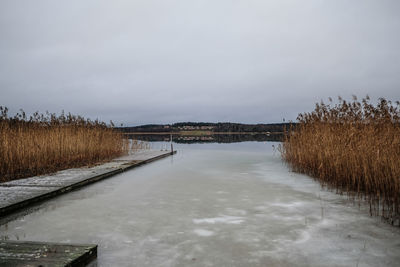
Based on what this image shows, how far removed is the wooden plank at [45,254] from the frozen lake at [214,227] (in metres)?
0.18

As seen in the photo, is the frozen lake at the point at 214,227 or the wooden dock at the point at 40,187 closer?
the frozen lake at the point at 214,227

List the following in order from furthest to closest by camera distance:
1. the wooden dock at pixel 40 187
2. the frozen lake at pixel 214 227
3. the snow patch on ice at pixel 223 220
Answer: the wooden dock at pixel 40 187 → the snow patch on ice at pixel 223 220 → the frozen lake at pixel 214 227

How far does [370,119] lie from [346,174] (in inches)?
56.3

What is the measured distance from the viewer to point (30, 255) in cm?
214

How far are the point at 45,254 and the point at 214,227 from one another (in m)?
1.74

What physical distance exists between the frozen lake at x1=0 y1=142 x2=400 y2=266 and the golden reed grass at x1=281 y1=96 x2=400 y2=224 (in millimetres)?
549

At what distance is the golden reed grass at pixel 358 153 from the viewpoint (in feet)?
14.9

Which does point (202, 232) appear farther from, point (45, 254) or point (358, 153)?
point (358, 153)

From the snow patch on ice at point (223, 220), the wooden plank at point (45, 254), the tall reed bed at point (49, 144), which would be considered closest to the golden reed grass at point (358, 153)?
the snow patch on ice at point (223, 220)

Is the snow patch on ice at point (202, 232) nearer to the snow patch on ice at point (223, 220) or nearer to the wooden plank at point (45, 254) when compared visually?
the snow patch on ice at point (223, 220)

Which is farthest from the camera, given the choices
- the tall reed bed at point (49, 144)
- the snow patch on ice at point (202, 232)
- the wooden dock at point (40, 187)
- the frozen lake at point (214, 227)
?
the tall reed bed at point (49, 144)

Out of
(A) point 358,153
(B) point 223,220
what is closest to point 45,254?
(B) point 223,220

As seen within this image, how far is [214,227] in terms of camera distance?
3.35 metres

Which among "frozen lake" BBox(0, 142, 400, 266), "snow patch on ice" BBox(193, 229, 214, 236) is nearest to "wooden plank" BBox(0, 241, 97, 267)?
"frozen lake" BBox(0, 142, 400, 266)
